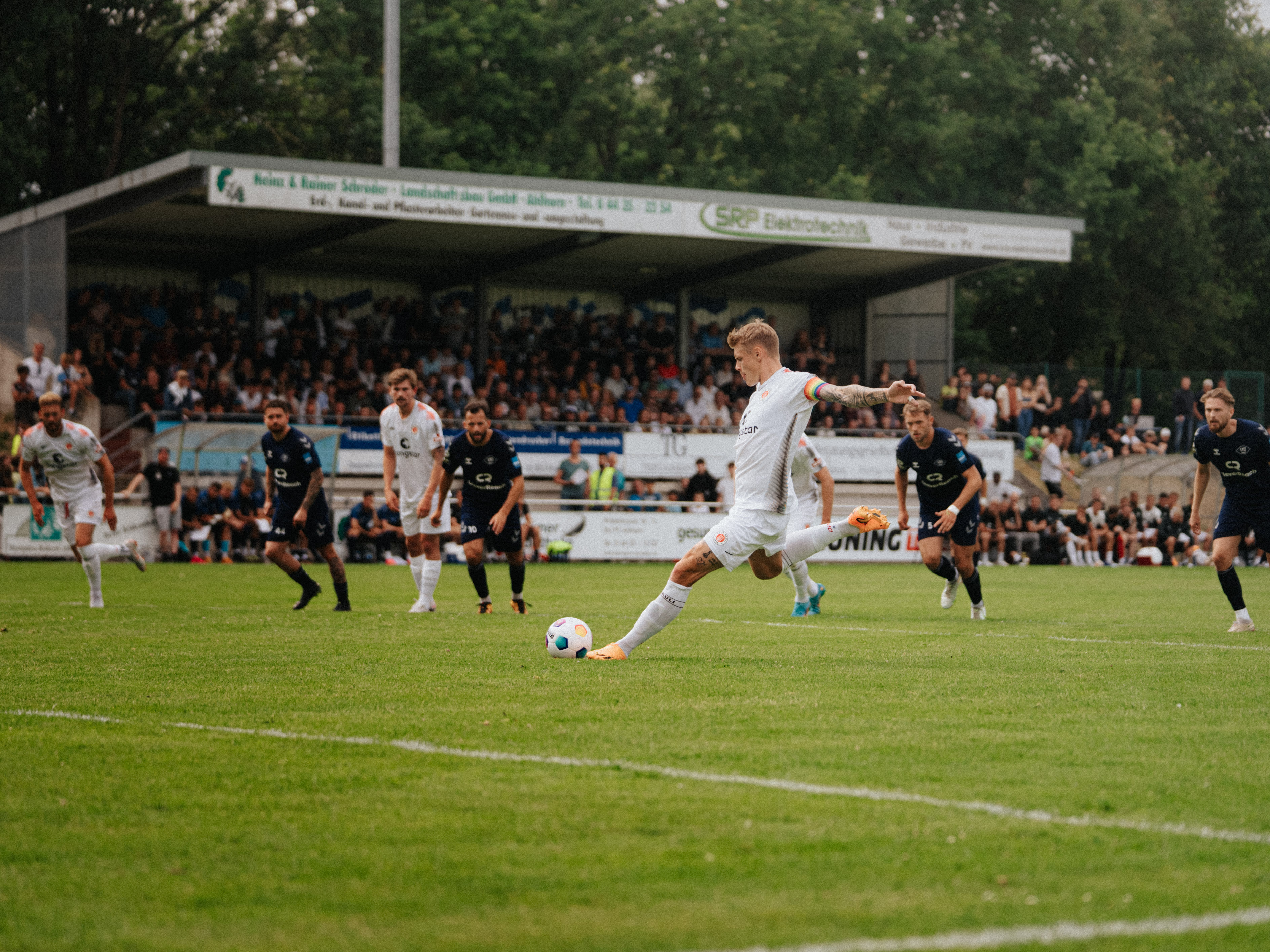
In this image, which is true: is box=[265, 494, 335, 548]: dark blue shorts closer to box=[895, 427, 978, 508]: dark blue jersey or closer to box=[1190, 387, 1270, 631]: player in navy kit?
box=[895, 427, 978, 508]: dark blue jersey

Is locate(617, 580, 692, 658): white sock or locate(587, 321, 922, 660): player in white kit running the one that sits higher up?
locate(587, 321, 922, 660): player in white kit running

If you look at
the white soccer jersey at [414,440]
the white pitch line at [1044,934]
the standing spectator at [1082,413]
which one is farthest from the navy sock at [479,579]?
the standing spectator at [1082,413]

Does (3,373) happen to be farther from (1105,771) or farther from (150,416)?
(1105,771)

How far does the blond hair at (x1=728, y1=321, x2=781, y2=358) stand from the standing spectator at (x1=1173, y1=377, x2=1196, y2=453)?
30.5 metres

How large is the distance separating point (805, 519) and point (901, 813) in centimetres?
981

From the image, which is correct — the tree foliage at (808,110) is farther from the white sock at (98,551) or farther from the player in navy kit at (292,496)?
the player in navy kit at (292,496)

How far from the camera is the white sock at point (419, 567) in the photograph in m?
14.4

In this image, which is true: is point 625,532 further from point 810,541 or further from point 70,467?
point 810,541

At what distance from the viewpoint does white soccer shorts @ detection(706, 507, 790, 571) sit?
29.6 ft

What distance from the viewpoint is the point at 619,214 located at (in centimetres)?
3103

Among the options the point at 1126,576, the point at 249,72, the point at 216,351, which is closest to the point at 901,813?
the point at 1126,576

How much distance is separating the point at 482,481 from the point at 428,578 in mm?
1219

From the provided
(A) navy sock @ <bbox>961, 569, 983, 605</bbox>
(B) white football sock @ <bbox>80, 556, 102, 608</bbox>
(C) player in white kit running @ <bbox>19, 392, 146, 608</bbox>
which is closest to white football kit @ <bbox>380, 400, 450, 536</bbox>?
(C) player in white kit running @ <bbox>19, 392, 146, 608</bbox>

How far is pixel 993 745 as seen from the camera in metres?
6.27
